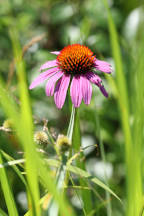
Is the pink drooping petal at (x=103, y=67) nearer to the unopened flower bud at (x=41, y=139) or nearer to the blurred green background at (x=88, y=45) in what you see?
the unopened flower bud at (x=41, y=139)

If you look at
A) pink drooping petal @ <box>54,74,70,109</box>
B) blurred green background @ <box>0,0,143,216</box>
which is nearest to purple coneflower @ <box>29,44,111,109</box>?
pink drooping petal @ <box>54,74,70,109</box>

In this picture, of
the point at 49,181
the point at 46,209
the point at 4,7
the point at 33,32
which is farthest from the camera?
the point at 33,32

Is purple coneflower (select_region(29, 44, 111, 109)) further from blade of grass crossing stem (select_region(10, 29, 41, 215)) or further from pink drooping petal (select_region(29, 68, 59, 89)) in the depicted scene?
blade of grass crossing stem (select_region(10, 29, 41, 215))

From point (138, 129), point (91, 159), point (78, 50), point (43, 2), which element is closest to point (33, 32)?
point (43, 2)

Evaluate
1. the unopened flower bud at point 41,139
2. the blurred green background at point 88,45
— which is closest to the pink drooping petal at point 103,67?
the unopened flower bud at point 41,139

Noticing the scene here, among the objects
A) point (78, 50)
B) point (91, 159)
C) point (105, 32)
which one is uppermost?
point (105, 32)

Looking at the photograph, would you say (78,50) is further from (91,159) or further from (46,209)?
(91,159)

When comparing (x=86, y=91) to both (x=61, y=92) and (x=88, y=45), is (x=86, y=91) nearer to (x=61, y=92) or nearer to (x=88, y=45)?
(x=61, y=92)

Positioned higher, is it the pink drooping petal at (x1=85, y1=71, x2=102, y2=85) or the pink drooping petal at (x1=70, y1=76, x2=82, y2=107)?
the pink drooping petal at (x1=85, y1=71, x2=102, y2=85)
